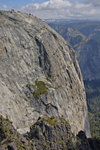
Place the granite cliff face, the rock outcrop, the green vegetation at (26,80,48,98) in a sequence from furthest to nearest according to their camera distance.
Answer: the green vegetation at (26,80,48,98) → the granite cliff face → the rock outcrop

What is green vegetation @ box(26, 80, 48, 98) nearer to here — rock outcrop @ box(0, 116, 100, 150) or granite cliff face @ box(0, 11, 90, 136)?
granite cliff face @ box(0, 11, 90, 136)

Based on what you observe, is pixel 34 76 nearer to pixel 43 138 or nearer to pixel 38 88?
pixel 38 88

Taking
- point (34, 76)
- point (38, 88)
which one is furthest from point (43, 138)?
point (34, 76)

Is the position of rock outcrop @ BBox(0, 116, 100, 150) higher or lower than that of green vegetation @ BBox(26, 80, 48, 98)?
lower

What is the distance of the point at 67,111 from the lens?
10269 centimetres

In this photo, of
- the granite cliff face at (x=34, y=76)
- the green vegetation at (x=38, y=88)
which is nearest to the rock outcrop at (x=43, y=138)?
the granite cliff face at (x=34, y=76)

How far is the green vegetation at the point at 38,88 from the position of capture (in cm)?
9088

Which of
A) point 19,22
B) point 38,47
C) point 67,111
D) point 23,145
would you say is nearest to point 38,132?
point 23,145

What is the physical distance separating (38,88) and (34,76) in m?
7.81

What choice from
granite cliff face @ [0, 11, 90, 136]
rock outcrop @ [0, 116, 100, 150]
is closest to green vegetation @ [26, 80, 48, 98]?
granite cliff face @ [0, 11, 90, 136]

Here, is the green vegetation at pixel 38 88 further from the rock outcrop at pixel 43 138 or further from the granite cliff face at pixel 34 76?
the rock outcrop at pixel 43 138

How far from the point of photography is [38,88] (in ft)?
306

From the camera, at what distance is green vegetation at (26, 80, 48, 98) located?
90875 mm

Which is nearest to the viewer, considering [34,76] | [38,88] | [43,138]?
[43,138]
